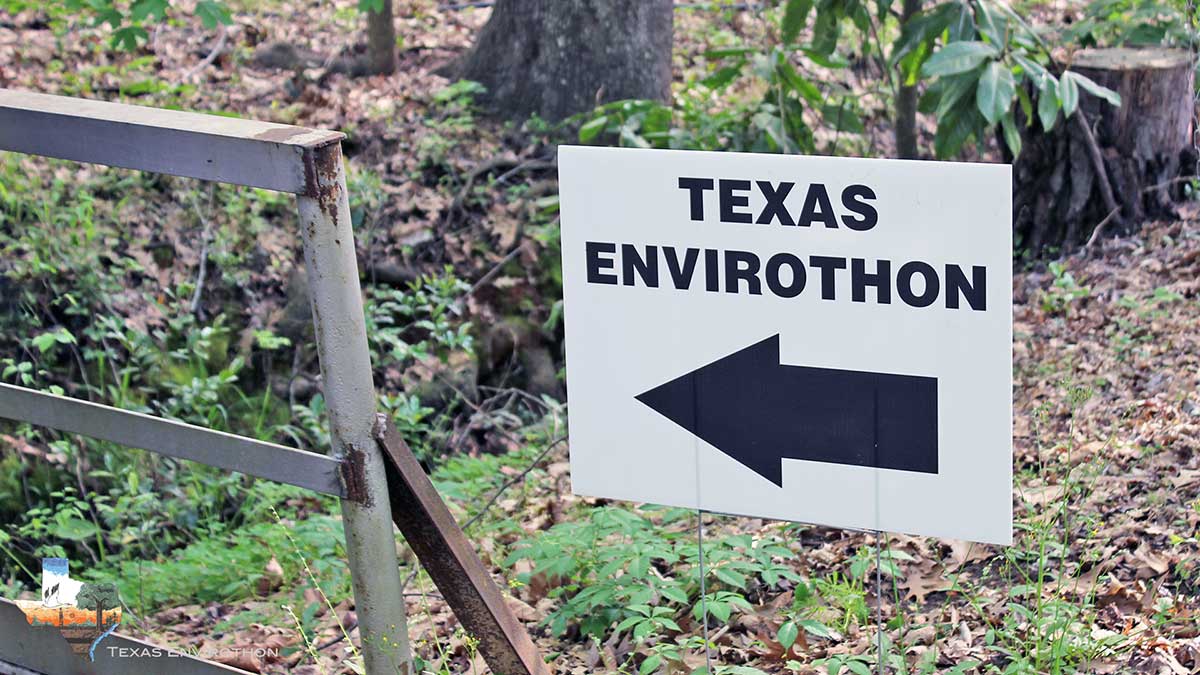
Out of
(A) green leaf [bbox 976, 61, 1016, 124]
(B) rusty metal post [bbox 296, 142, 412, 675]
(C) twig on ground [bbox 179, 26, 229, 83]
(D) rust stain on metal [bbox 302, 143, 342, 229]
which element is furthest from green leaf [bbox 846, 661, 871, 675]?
(C) twig on ground [bbox 179, 26, 229, 83]

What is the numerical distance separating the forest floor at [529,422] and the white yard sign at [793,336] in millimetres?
168

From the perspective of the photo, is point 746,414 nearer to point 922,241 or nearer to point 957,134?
point 922,241

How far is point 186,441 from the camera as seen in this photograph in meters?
2.46

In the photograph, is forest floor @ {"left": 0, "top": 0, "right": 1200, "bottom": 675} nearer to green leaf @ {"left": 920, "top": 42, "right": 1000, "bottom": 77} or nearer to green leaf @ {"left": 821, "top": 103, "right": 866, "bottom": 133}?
green leaf @ {"left": 821, "top": 103, "right": 866, "bottom": 133}

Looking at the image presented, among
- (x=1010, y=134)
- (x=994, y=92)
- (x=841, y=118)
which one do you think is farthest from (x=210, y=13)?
(x=1010, y=134)

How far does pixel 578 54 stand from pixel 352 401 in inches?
220

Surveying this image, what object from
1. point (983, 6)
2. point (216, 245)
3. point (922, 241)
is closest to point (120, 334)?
point (216, 245)

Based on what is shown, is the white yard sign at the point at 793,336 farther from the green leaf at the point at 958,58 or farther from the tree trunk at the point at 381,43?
the tree trunk at the point at 381,43

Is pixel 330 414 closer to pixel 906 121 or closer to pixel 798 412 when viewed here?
pixel 798 412

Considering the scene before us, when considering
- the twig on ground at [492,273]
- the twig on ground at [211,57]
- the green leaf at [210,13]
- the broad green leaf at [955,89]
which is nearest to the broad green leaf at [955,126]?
the broad green leaf at [955,89]

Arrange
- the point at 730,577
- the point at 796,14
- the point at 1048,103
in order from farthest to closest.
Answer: the point at 796,14, the point at 1048,103, the point at 730,577

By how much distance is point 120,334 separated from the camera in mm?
5484

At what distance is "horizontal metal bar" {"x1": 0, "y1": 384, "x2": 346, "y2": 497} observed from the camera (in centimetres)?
238

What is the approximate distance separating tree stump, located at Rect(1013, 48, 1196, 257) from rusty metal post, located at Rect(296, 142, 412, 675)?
4.60m
